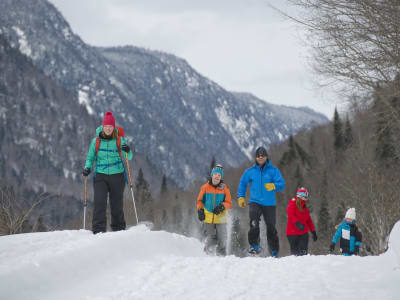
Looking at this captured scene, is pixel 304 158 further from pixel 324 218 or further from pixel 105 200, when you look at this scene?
pixel 105 200

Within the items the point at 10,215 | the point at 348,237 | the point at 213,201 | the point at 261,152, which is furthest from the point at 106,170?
the point at 348,237

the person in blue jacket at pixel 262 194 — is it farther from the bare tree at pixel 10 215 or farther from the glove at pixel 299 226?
the bare tree at pixel 10 215

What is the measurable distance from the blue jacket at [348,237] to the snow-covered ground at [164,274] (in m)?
3.96

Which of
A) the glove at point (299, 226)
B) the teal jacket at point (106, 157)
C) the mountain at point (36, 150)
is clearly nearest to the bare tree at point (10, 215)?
the teal jacket at point (106, 157)

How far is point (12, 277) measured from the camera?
4238 millimetres

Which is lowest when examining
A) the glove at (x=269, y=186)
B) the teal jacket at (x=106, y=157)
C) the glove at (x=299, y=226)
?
the glove at (x=299, y=226)

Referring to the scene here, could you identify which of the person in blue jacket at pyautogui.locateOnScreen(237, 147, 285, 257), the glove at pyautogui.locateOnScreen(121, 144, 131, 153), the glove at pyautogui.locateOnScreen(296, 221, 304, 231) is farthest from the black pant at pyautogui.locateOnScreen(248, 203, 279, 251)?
the glove at pyautogui.locateOnScreen(121, 144, 131, 153)

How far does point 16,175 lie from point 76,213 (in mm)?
42988

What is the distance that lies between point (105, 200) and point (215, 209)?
72.4 inches

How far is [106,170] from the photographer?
287 inches

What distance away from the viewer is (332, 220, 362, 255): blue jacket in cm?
909

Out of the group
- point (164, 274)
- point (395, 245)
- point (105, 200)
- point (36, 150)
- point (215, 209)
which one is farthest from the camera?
point (36, 150)

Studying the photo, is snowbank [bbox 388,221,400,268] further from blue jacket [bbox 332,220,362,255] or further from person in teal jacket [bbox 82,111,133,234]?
blue jacket [bbox 332,220,362,255]

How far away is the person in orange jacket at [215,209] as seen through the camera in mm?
7898
